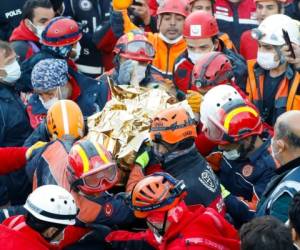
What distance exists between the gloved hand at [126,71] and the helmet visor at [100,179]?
5.18ft

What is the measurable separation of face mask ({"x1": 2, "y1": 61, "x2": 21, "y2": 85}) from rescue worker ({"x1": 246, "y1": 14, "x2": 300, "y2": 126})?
2.09 metres

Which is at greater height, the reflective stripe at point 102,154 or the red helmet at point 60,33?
the red helmet at point 60,33

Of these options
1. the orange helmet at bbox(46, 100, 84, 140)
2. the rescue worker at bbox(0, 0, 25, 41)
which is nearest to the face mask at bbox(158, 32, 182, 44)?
the orange helmet at bbox(46, 100, 84, 140)

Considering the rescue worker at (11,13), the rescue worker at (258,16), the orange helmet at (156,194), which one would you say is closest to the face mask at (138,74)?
the rescue worker at (258,16)

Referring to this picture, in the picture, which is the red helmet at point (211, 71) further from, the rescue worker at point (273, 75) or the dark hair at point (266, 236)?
the dark hair at point (266, 236)

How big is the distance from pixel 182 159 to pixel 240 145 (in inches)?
22.5

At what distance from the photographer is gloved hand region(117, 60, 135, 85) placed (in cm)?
751

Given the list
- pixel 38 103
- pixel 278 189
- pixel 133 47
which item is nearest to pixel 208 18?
pixel 133 47

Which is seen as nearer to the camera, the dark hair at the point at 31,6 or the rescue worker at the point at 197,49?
the rescue worker at the point at 197,49

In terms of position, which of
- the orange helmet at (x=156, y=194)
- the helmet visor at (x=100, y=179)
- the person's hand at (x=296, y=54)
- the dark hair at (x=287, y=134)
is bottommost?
the helmet visor at (x=100, y=179)

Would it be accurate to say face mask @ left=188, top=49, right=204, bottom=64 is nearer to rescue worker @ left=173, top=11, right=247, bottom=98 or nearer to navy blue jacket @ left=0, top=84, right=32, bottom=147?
rescue worker @ left=173, top=11, right=247, bottom=98

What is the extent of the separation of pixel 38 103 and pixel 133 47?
978mm

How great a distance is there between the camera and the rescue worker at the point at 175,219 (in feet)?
17.5

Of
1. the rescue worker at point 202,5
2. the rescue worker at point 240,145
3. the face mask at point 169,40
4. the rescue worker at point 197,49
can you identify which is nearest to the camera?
the rescue worker at point 240,145
